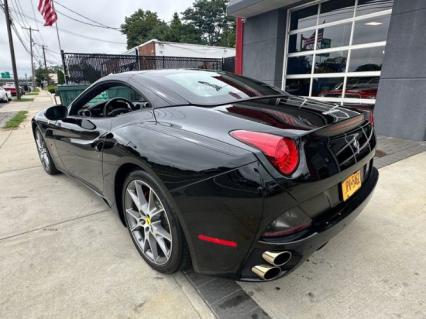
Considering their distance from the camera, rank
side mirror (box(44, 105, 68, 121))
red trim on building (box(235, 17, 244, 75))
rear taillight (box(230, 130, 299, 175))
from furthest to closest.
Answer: red trim on building (box(235, 17, 244, 75)) → side mirror (box(44, 105, 68, 121)) → rear taillight (box(230, 130, 299, 175))

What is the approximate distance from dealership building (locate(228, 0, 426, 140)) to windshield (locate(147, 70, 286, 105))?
413 centimetres

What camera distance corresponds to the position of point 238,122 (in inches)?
65.2

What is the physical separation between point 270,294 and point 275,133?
1.06 metres

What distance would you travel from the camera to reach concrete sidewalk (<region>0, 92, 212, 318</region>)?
69.7 inches

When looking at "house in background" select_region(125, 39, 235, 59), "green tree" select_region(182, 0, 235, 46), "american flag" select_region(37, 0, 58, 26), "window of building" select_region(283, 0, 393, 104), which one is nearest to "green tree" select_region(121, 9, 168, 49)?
"green tree" select_region(182, 0, 235, 46)

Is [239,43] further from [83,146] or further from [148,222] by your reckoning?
[148,222]

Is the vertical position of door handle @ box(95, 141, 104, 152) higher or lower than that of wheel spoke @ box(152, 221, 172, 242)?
higher

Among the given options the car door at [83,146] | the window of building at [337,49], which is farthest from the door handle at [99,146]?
the window of building at [337,49]

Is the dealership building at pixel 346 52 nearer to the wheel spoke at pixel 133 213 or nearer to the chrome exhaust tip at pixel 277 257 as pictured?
the chrome exhaust tip at pixel 277 257

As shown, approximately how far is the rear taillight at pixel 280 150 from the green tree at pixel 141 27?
178 feet

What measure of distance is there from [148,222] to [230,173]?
35.4 inches

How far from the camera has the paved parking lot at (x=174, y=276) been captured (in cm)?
174

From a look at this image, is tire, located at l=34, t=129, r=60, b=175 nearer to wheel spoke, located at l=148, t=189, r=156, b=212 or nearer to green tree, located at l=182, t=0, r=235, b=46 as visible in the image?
wheel spoke, located at l=148, t=189, r=156, b=212

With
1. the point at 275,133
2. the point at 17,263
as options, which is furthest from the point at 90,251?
the point at 275,133
